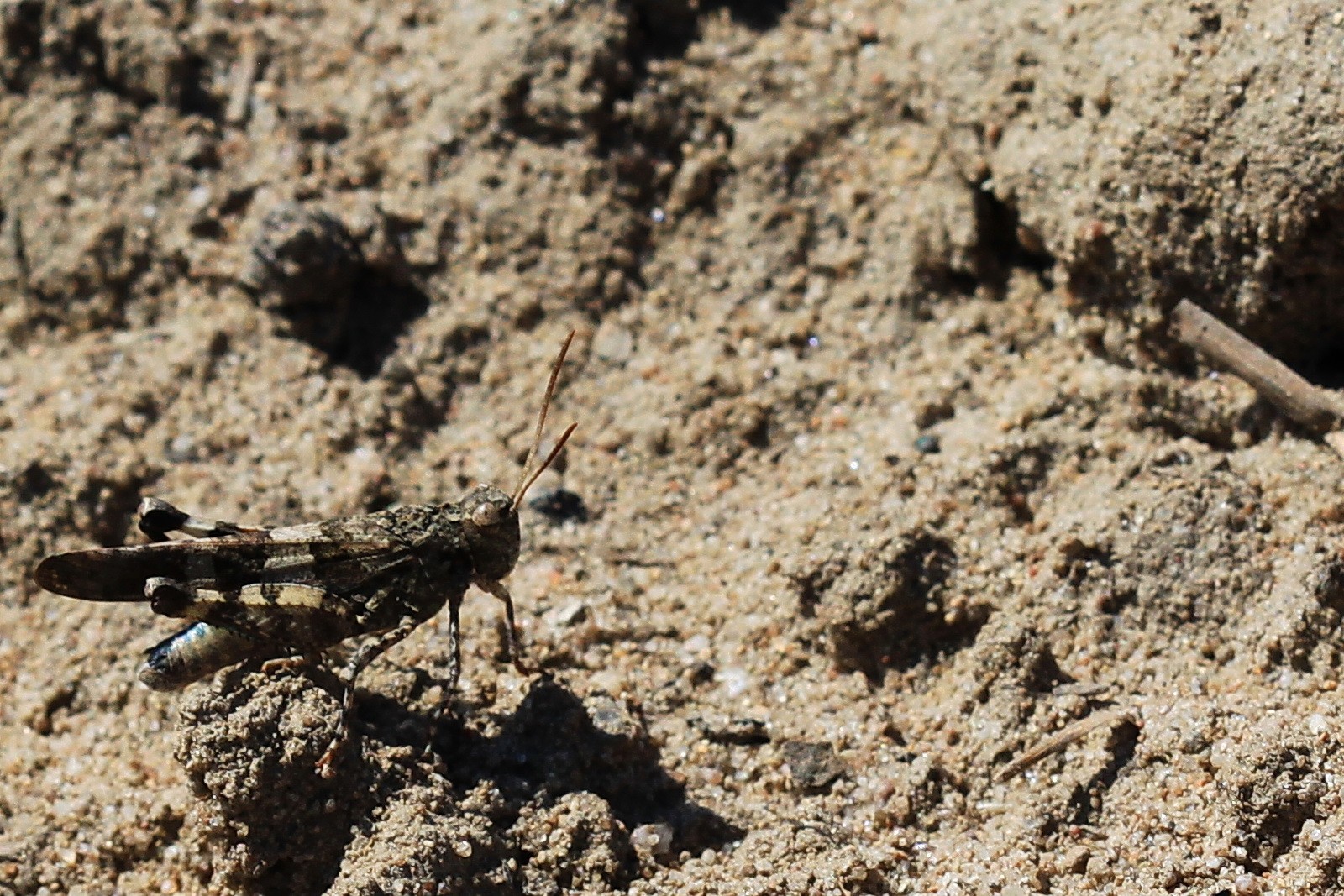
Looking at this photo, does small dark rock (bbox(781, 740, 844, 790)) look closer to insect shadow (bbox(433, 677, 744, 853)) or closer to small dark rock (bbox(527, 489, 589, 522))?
insect shadow (bbox(433, 677, 744, 853))

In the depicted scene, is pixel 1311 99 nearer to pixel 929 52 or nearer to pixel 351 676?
pixel 929 52

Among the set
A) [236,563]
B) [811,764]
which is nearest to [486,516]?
[236,563]

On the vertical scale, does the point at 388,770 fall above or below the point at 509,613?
below

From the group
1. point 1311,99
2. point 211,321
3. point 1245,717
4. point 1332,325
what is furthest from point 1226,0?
point 211,321

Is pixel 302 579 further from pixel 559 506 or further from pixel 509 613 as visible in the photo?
pixel 559 506

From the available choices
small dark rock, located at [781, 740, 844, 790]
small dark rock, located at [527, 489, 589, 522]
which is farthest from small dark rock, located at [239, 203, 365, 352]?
small dark rock, located at [781, 740, 844, 790]

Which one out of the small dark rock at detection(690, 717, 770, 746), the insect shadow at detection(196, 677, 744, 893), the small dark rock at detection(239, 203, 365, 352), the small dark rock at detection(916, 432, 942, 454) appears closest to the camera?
the insect shadow at detection(196, 677, 744, 893)

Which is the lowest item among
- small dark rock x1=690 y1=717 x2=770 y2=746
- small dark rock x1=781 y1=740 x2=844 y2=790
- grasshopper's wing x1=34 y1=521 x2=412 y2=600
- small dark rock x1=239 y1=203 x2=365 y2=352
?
small dark rock x1=781 y1=740 x2=844 y2=790

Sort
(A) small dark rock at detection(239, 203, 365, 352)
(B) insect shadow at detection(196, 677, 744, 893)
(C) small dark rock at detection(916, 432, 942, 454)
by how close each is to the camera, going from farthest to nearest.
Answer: (A) small dark rock at detection(239, 203, 365, 352) → (C) small dark rock at detection(916, 432, 942, 454) → (B) insect shadow at detection(196, 677, 744, 893)
